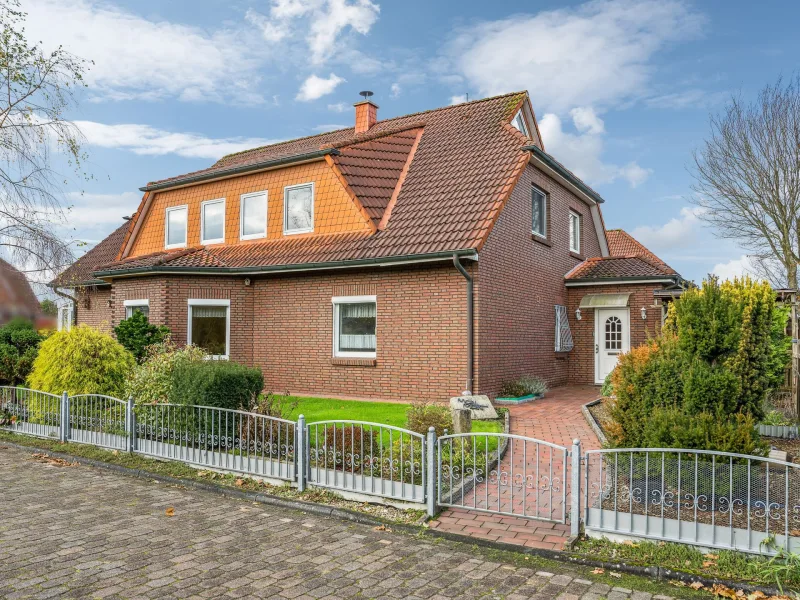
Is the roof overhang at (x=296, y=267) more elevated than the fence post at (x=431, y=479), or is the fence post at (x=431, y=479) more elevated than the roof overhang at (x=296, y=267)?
the roof overhang at (x=296, y=267)

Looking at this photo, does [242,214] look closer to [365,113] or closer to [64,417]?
[365,113]

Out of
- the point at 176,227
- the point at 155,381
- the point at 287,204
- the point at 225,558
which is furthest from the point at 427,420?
the point at 176,227

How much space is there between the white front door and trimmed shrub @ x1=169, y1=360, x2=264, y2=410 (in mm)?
11457

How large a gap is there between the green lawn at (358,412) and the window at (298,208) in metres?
4.81

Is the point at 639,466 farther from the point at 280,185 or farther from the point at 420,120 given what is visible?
the point at 420,120

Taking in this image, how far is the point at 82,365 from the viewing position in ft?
39.5

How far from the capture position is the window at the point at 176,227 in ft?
63.6

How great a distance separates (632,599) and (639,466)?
1568mm

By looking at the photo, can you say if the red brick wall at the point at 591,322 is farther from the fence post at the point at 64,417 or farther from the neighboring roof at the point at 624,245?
the fence post at the point at 64,417

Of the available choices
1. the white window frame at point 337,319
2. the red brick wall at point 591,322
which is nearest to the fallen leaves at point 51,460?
the white window frame at point 337,319

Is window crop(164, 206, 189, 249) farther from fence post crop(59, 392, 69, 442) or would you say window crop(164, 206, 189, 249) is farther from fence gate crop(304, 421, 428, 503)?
fence gate crop(304, 421, 428, 503)

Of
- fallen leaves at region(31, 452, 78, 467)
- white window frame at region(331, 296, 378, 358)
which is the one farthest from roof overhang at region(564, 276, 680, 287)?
fallen leaves at region(31, 452, 78, 467)

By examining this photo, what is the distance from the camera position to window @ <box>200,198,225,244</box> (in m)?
18.6

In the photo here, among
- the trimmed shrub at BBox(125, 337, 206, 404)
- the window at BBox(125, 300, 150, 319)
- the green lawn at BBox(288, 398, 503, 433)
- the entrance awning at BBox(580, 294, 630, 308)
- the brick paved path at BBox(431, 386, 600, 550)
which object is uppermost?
the entrance awning at BBox(580, 294, 630, 308)
